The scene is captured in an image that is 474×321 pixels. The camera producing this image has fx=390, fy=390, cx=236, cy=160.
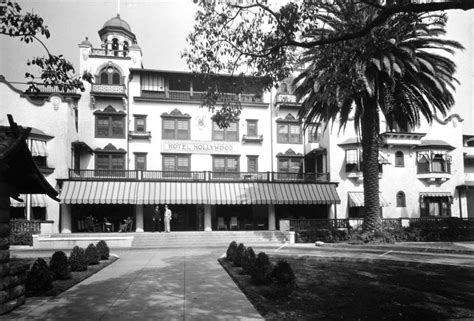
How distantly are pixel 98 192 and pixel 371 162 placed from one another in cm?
2043

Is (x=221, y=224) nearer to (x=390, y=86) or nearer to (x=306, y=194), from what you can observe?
(x=306, y=194)

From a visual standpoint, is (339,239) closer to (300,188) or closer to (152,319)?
(300,188)

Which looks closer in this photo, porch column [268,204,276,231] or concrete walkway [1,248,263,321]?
concrete walkway [1,248,263,321]

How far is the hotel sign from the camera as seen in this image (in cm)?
3484

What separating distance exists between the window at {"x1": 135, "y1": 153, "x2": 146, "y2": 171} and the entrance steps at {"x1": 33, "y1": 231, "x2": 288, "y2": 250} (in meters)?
7.30

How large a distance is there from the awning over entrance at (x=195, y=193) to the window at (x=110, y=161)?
2452 mm

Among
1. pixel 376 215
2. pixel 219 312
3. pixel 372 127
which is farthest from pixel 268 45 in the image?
pixel 376 215

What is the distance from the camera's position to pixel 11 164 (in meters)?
8.66

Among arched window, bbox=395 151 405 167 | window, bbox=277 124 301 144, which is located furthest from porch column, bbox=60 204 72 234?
arched window, bbox=395 151 405 167

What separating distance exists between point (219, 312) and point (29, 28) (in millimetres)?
7025

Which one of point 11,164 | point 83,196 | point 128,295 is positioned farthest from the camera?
point 83,196

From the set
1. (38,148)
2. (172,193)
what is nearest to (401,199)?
(172,193)

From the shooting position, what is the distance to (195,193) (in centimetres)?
3228

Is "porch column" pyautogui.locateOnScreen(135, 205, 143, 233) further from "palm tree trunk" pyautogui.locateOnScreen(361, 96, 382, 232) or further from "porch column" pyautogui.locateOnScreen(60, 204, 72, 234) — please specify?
"palm tree trunk" pyautogui.locateOnScreen(361, 96, 382, 232)
